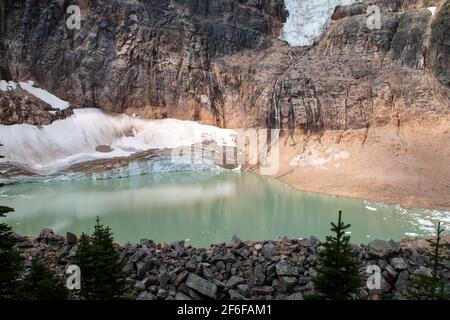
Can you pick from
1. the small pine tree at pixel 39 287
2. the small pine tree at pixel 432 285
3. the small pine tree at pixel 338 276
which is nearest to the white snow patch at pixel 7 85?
the small pine tree at pixel 39 287

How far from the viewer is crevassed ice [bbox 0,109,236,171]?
124ft

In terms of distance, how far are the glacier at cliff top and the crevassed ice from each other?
21.9 metres

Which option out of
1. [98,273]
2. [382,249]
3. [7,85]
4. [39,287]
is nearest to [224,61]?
[7,85]

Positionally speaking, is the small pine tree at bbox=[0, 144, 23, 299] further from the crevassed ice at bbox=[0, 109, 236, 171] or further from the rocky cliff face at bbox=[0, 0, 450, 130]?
the rocky cliff face at bbox=[0, 0, 450, 130]

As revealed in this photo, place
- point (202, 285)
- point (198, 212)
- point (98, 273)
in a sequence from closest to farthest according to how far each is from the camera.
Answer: point (98, 273) < point (202, 285) < point (198, 212)

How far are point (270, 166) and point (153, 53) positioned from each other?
24.8 metres

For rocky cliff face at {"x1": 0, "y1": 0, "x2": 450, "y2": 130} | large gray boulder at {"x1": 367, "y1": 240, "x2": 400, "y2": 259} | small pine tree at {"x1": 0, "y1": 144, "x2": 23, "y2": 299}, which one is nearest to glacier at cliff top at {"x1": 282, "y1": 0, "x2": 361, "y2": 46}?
rocky cliff face at {"x1": 0, "y1": 0, "x2": 450, "y2": 130}

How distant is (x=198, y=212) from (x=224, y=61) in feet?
115

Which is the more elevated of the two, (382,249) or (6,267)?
(6,267)

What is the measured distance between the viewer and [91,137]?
44531 mm

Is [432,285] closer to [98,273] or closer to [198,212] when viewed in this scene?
[98,273]

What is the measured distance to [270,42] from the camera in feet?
181

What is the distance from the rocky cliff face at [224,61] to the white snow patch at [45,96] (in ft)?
4.44
